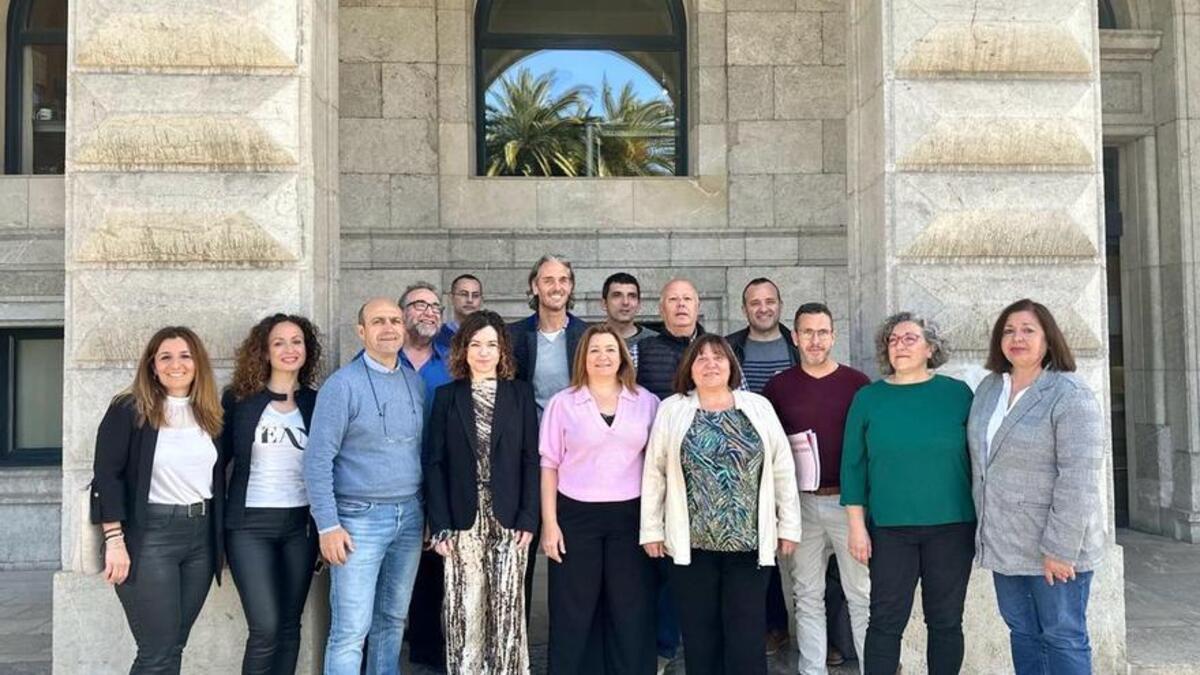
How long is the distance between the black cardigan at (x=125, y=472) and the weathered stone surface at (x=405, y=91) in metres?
4.92

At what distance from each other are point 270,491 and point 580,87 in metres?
5.90

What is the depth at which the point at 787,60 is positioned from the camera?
346 inches

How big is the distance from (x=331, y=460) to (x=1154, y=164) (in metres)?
8.98

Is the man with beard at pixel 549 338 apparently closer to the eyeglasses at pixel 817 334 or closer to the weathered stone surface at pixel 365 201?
the eyeglasses at pixel 817 334

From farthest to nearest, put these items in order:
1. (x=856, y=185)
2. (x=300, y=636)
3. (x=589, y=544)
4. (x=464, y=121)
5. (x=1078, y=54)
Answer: (x=464, y=121), (x=856, y=185), (x=1078, y=54), (x=300, y=636), (x=589, y=544)

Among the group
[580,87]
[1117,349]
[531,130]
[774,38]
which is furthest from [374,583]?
[1117,349]

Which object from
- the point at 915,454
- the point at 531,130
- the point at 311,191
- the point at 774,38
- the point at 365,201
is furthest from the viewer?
the point at 531,130

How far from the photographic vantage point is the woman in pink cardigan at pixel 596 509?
4539mm

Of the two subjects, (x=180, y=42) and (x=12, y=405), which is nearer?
(x=180, y=42)

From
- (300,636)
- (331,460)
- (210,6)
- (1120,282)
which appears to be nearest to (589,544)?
(331,460)

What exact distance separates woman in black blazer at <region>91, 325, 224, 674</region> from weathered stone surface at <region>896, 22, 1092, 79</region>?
432 centimetres

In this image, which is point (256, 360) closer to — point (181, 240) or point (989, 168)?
point (181, 240)

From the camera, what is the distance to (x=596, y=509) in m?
4.54

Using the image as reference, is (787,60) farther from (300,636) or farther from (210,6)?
(300,636)
